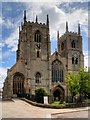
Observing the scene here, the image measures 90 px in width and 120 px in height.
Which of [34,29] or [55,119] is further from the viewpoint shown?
[34,29]

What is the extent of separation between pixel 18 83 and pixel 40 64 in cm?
671

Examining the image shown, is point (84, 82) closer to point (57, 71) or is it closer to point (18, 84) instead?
point (18, 84)

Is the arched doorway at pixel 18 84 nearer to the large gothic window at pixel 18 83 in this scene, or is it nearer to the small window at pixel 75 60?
the large gothic window at pixel 18 83

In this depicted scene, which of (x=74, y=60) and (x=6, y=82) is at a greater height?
(x=74, y=60)

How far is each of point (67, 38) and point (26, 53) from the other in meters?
11.9

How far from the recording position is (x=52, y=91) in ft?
175

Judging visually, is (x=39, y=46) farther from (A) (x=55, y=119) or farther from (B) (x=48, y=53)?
(A) (x=55, y=119)

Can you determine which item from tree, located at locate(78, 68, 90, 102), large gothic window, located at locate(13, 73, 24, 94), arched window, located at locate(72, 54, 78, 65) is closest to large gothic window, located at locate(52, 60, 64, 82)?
arched window, located at locate(72, 54, 78, 65)

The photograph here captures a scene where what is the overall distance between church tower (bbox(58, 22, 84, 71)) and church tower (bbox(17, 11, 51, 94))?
213 inches

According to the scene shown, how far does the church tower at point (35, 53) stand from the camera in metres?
52.1

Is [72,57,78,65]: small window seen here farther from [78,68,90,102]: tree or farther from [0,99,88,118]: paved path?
[0,99,88,118]: paved path

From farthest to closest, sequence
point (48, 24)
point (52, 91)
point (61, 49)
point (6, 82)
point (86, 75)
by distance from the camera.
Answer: point (61, 49)
point (48, 24)
point (52, 91)
point (6, 82)
point (86, 75)

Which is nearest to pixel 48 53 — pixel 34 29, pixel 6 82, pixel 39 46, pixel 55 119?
pixel 39 46

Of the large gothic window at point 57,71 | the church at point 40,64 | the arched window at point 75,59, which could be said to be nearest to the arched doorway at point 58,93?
the church at point 40,64
